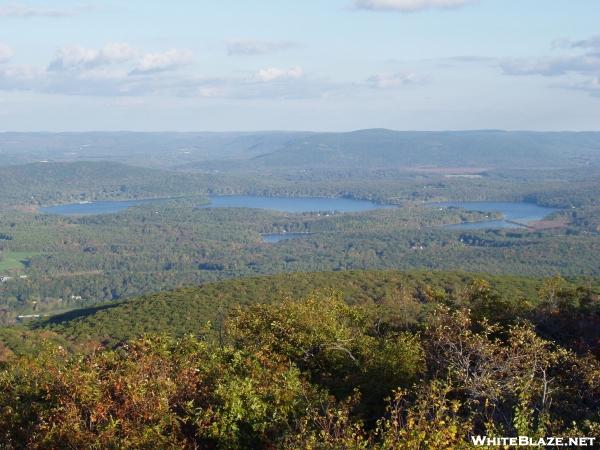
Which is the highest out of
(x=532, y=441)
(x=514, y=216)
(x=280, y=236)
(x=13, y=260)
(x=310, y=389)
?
(x=532, y=441)

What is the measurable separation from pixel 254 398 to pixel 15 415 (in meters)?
4.83

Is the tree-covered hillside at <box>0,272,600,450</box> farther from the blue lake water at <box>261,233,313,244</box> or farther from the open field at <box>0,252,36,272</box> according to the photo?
the blue lake water at <box>261,233,313,244</box>

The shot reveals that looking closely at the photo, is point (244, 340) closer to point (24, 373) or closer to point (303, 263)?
point (24, 373)

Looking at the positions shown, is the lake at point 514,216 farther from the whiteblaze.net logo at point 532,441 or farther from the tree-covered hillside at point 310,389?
the whiteblaze.net logo at point 532,441

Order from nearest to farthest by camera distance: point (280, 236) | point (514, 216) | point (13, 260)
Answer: point (13, 260) < point (280, 236) < point (514, 216)

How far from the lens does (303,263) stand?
11762cm

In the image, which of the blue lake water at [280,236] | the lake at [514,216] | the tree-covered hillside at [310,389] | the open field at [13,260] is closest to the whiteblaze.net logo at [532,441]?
the tree-covered hillside at [310,389]

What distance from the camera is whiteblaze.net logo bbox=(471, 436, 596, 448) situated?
9484mm

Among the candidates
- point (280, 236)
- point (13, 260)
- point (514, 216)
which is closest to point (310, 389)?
point (13, 260)

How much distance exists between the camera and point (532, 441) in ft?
32.5

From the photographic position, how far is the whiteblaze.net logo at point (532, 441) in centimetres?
948

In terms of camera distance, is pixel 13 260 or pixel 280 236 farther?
pixel 280 236

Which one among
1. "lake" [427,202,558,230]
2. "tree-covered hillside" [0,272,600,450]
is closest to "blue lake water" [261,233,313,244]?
"lake" [427,202,558,230]

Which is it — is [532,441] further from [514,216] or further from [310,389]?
[514,216]
